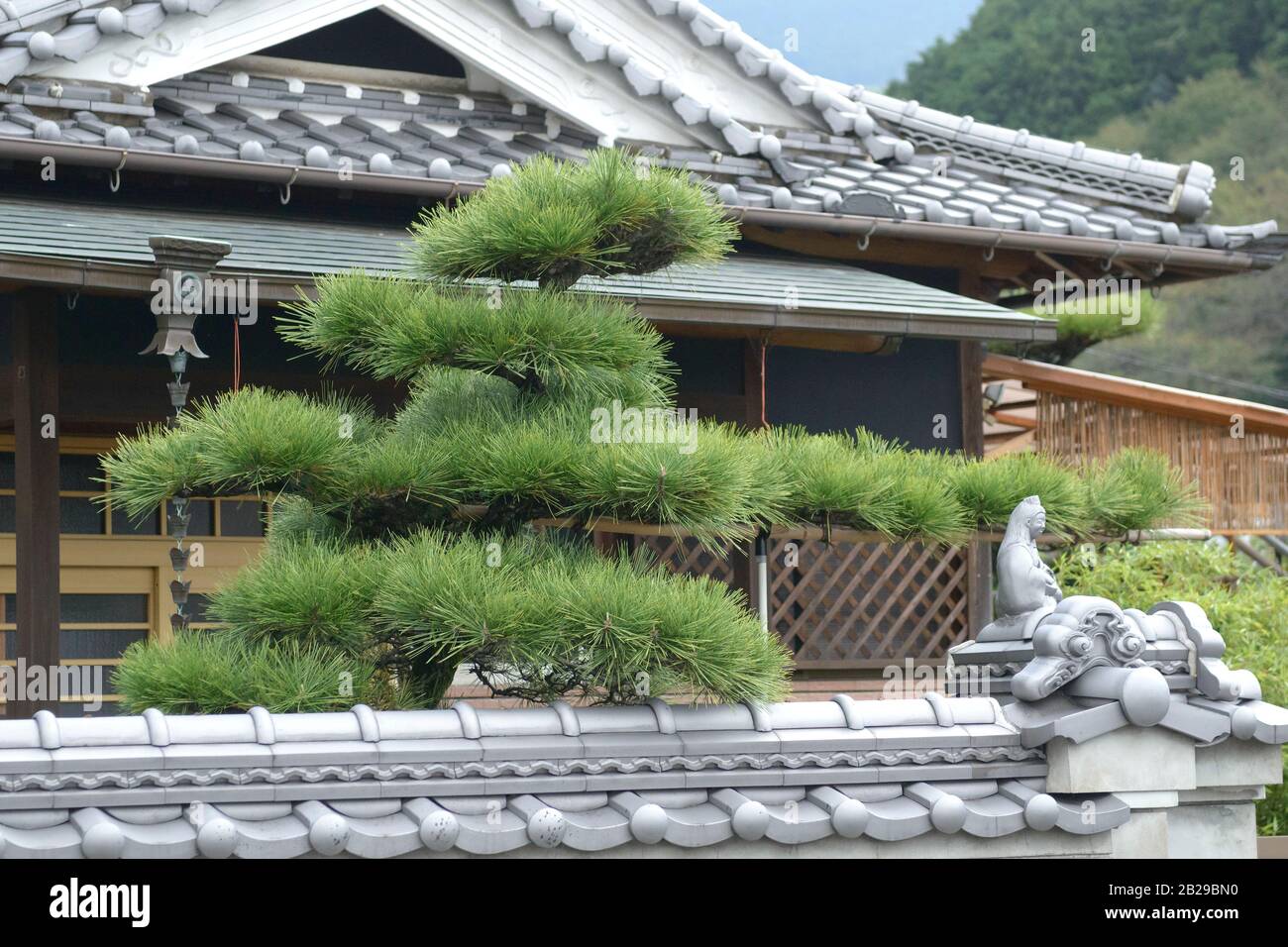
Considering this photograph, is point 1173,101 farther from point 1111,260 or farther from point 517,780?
point 517,780

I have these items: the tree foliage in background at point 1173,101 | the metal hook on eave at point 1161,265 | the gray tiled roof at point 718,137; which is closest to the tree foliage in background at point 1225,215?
the tree foliage in background at point 1173,101

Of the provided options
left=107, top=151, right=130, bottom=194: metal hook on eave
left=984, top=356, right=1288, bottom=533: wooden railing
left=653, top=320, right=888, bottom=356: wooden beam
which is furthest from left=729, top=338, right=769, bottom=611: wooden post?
left=107, top=151, right=130, bottom=194: metal hook on eave

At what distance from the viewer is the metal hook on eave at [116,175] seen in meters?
8.18

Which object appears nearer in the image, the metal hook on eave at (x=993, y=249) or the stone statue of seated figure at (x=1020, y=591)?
the stone statue of seated figure at (x=1020, y=591)

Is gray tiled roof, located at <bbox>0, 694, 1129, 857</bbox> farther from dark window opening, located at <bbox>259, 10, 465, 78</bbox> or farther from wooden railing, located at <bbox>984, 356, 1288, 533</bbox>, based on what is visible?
dark window opening, located at <bbox>259, 10, 465, 78</bbox>

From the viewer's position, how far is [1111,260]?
33.6 ft

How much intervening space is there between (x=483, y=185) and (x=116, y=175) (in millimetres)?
1997

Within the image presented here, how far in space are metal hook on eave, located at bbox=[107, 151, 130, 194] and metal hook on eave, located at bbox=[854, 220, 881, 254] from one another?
14.3 ft

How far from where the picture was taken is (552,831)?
4.31 meters

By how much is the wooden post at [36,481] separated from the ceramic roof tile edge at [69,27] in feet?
4.64

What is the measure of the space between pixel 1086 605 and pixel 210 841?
2828mm

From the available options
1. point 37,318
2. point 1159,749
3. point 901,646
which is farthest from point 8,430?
point 1159,749

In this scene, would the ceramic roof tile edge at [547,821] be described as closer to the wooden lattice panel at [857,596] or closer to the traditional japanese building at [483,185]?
the traditional japanese building at [483,185]

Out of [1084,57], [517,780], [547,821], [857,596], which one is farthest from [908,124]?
[1084,57]
